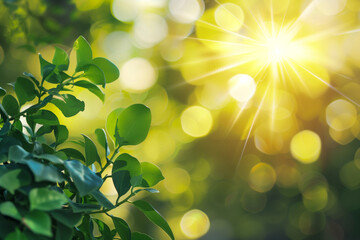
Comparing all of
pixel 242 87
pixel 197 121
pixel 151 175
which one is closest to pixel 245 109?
pixel 242 87

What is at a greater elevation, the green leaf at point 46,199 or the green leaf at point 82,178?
the green leaf at point 82,178

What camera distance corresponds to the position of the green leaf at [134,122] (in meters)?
0.31

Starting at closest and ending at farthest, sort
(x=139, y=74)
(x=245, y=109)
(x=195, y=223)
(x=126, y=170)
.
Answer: (x=126, y=170)
(x=139, y=74)
(x=245, y=109)
(x=195, y=223)

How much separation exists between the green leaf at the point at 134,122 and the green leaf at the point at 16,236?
0.12 metres

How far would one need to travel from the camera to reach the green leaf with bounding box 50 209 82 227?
0.23 metres

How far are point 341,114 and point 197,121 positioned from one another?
118 cm

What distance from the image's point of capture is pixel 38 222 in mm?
206

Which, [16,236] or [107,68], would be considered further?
[107,68]

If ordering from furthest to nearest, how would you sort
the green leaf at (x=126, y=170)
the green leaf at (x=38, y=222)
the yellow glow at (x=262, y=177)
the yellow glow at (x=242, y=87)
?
1. the yellow glow at (x=262, y=177)
2. the yellow glow at (x=242, y=87)
3. the green leaf at (x=126, y=170)
4. the green leaf at (x=38, y=222)

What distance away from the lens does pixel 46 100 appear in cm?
30

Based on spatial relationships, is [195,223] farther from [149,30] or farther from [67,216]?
[67,216]

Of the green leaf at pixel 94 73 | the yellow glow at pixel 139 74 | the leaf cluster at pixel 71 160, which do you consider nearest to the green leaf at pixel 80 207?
the leaf cluster at pixel 71 160

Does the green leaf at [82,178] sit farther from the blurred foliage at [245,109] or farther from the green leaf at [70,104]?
the blurred foliage at [245,109]

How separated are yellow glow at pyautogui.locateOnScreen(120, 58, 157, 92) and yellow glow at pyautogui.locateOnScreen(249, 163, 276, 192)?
3.87 ft
